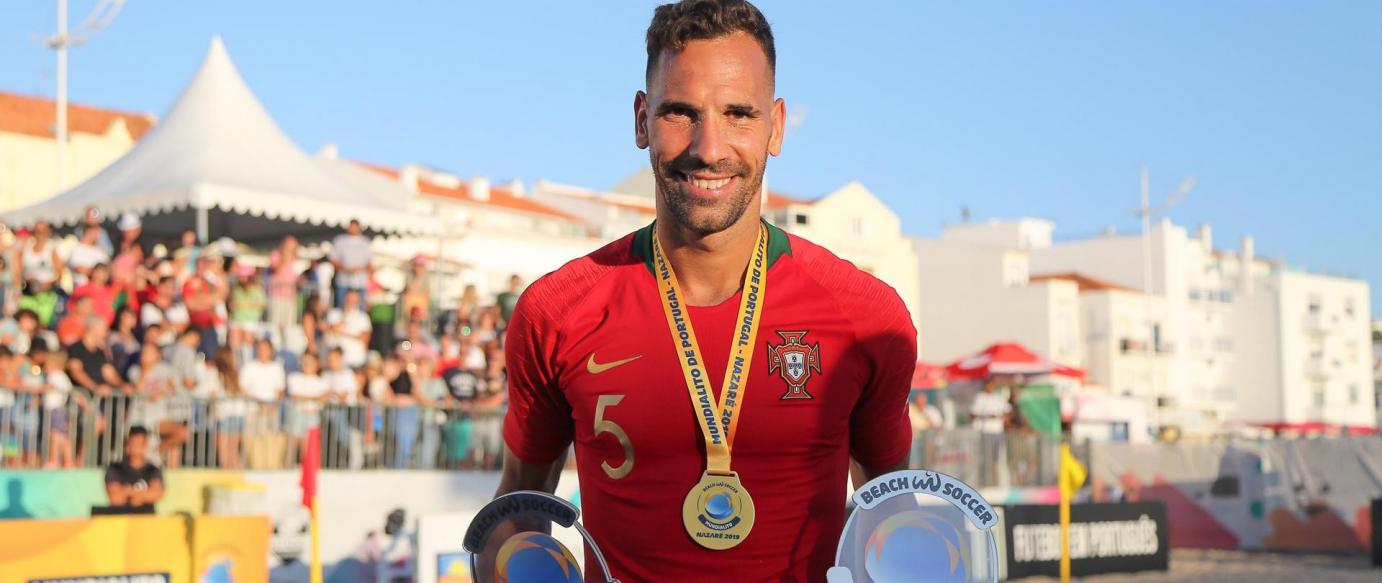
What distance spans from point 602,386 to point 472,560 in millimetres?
466

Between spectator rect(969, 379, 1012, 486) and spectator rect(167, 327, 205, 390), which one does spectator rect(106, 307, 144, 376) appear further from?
spectator rect(969, 379, 1012, 486)

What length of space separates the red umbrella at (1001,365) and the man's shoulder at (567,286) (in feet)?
A: 87.7

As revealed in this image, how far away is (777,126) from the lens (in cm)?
329

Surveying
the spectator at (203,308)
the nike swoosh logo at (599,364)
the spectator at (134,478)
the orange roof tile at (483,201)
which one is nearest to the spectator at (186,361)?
the spectator at (203,308)

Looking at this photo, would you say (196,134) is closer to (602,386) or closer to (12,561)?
(12,561)

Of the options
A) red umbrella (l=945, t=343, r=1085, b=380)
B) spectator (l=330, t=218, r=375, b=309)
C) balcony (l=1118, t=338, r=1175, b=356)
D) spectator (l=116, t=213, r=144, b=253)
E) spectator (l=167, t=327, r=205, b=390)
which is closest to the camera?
spectator (l=167, t=327, r=205, b=390)

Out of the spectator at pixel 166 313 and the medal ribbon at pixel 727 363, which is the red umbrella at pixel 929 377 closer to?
the spectator at pixel 166 313

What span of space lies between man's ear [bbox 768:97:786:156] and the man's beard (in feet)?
0.23

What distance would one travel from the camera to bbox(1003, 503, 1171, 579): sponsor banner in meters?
20.7

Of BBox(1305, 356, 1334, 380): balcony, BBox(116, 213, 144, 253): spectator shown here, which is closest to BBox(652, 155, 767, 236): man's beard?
BBox(116, 213, 144, 253): spectator

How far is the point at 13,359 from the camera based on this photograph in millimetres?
13562

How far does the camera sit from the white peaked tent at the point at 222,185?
18.0m

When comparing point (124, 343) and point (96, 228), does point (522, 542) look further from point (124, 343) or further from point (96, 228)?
point (96, 228)

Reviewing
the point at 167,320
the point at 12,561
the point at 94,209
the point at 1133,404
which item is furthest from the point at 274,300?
the point at 1133,404
